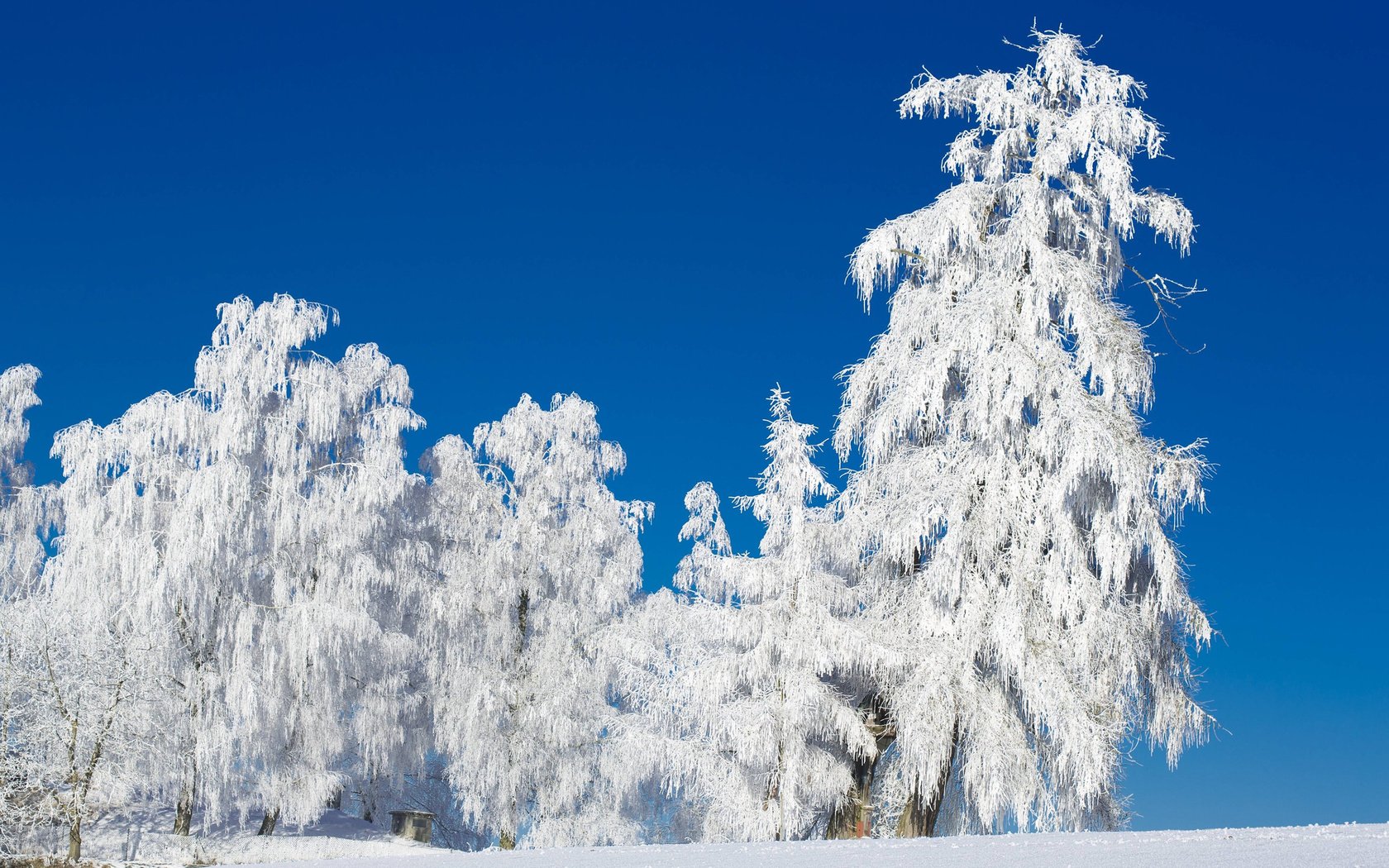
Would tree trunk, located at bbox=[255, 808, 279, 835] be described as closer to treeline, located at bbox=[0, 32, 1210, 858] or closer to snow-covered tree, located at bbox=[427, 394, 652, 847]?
treeline, located at bbox=[0, 32, 1210, 858]

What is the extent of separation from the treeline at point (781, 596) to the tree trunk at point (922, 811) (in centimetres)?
4

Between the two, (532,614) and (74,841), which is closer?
(74,841)

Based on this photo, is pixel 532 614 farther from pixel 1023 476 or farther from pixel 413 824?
pixel 1023 476

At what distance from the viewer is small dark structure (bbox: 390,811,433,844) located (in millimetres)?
23828

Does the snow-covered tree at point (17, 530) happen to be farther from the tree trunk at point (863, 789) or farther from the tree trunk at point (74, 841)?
the tree trunk at point (863, 789)

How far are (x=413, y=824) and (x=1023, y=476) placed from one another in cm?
1341

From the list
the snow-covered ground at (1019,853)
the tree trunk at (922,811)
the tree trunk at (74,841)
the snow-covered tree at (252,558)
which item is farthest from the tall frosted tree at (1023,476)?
the tree trunk at (74,841)

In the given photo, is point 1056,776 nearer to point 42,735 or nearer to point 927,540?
point 927,540

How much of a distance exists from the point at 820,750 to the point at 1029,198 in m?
8.24

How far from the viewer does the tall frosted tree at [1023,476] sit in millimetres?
16562

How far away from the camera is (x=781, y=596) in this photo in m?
18.1

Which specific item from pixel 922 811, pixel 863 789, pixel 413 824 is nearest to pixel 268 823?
pixel 413 824

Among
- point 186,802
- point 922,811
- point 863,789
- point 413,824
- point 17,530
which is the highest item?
point 17,530

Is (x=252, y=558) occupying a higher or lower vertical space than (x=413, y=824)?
higher
